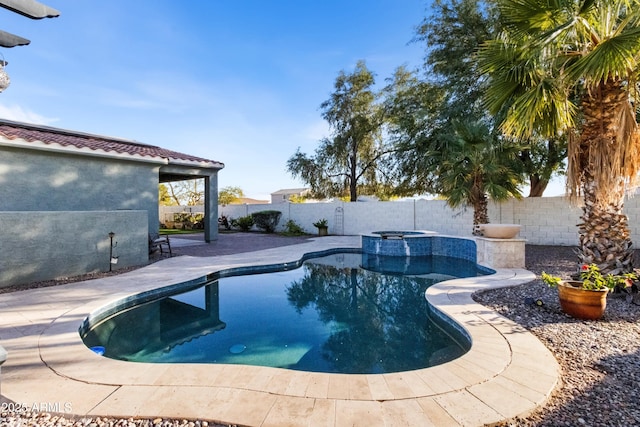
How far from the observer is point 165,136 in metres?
21.8

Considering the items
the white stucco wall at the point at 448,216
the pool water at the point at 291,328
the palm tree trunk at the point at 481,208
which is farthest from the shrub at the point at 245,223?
the palm tree trunk at the point at 481,208

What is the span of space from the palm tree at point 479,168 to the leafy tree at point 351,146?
8074 mm

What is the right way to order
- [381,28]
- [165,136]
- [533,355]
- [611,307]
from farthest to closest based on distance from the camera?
1. [165,136]
2. [381,28]
3. [611,307]
4. [533,355]

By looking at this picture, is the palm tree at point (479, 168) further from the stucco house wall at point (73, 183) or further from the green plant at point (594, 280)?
the stucco house wall at point (73, 183)

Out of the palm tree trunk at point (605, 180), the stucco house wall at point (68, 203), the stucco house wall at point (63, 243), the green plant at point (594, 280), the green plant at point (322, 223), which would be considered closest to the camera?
the green plant at point (594, 280)

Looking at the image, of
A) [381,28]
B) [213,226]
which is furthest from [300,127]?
[213,226]

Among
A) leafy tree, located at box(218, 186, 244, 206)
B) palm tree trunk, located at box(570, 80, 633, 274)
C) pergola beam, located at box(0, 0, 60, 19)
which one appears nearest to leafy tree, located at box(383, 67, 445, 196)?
palm tree trunk, located at box(570, 80, 633, 274)

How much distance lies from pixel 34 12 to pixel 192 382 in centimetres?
363

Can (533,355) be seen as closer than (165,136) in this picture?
Yes

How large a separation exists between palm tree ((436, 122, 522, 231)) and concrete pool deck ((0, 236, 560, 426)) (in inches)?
305

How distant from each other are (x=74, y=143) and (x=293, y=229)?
1251cm

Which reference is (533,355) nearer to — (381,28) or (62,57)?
(381,28)

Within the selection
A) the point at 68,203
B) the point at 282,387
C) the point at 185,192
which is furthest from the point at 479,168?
the point at 185,192

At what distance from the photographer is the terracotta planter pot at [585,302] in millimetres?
4641
